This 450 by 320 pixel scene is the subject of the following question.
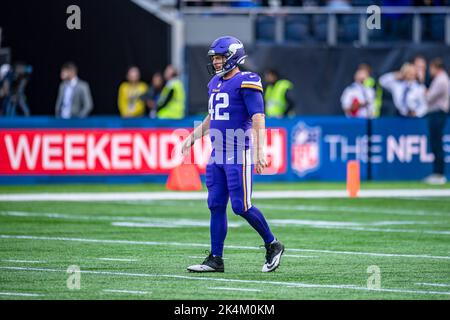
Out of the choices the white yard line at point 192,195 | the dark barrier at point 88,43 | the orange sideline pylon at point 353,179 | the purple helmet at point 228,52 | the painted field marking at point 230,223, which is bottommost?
the painted field marking at point 230,223

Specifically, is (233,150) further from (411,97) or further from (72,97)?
(411,97)

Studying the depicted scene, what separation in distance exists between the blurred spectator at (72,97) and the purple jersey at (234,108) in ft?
41.9

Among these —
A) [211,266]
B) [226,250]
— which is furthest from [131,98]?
[211,266]

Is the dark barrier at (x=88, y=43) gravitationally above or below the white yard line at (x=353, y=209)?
above

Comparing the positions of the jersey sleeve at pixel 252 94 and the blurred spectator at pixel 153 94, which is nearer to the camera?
the jersey sleeve at pixel 252 94

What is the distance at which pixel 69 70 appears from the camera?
941 inches

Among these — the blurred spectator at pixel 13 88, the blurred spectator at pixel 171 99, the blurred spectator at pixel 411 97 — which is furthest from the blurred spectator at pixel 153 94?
the blurred spectator at pixel 411 97

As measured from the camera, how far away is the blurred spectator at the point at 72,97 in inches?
945

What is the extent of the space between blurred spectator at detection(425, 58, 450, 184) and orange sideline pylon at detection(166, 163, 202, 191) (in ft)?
15.8

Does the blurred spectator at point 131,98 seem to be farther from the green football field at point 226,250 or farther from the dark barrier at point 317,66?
the green football field at point 226,250

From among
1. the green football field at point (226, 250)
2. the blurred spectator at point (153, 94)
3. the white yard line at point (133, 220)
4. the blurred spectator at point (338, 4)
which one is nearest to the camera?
the green football field at point (226, 250)

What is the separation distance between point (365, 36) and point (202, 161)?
641 centimetres

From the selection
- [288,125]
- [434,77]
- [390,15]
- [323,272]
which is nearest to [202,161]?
[288,125]
